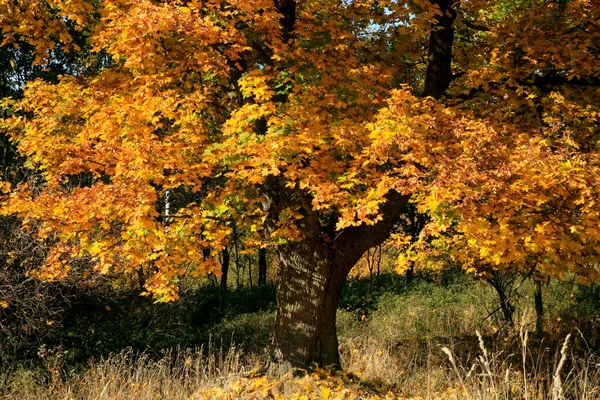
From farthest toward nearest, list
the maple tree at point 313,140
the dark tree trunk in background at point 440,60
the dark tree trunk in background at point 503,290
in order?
the dark tree trunk in background at point 503,290
the dark tree trunk in background at point 440,60
the maple tree at point 313,140

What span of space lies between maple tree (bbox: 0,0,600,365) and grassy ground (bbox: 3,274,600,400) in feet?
3.40

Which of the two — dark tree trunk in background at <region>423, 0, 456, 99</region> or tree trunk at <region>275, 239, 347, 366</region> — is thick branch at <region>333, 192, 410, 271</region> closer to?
tree trunk at <region>275, 239, 347, 366</region>

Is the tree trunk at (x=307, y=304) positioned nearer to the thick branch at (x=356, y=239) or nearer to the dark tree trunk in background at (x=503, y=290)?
the thick branch at (x=356, y=239)

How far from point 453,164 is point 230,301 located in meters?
12.1

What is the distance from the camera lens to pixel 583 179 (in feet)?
15.9

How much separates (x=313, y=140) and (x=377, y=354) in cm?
482

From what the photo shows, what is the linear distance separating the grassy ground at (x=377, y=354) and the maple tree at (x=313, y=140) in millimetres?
1036

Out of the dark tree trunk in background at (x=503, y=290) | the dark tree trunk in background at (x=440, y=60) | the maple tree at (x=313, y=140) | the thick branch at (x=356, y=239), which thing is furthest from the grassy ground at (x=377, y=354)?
the dark tree trunk in background at (x=440, y=60)

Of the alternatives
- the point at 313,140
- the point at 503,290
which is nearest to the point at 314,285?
the point at 313,140

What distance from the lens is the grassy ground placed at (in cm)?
655

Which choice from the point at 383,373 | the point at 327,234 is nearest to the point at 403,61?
the point at 327,234

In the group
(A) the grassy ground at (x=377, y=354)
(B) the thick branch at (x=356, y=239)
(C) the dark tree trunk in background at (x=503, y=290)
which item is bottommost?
(A) the grassy ground at (x=377, y=354)

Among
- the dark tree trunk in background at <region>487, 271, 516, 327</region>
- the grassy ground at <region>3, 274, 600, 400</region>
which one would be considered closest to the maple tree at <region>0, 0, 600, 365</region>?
the grassy ground at <region>3, 274, 600, 400</region>

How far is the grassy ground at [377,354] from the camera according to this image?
21.5ft
